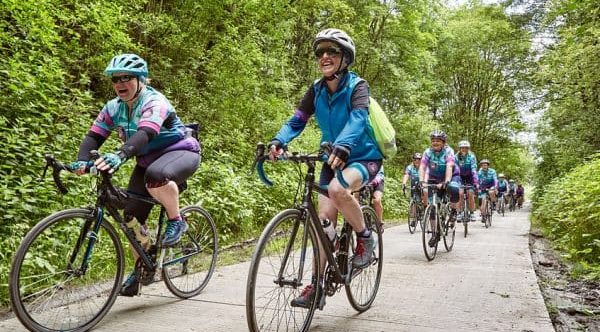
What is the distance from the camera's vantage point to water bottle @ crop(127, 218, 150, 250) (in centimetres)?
421

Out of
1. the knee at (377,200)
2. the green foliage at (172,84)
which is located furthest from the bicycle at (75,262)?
the knee at (377,200)

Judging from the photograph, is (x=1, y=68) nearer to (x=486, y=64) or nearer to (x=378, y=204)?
(x=378, y=204)

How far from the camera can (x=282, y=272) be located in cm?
354

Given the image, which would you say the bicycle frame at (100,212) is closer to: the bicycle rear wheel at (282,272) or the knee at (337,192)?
the bicycle rear wheel at (282,272)

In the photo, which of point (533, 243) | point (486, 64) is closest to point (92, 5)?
point (533, 243)

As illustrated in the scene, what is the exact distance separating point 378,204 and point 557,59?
17.6 ft

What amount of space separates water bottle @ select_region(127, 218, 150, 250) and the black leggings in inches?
2.2

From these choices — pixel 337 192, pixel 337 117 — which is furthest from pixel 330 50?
pixel 337 192

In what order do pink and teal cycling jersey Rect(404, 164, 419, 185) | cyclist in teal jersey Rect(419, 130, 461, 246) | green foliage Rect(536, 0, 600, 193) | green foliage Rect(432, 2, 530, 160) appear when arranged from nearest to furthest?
green foliage Rect(536, 0, 600, 193) < cyclist in teal jersey Rect(419, 130, 461, 246) < pink and teal cycling jersey Rect(404, 164, 419, 185) < green foliage Rect(432, 2, 530, 160)

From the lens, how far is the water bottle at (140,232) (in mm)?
4211

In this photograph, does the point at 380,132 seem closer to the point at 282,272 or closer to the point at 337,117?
the point at 337,117

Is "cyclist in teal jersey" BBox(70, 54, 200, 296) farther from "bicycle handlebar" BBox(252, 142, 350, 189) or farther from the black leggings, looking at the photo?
"bicycle handlebar" BBox(252, 142, 350, 189)

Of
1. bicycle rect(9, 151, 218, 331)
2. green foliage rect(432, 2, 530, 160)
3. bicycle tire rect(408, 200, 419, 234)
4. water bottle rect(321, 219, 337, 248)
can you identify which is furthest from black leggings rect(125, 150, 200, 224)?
green foliage rect(432, 2, 530, 160)

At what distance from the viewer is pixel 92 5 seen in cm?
735
